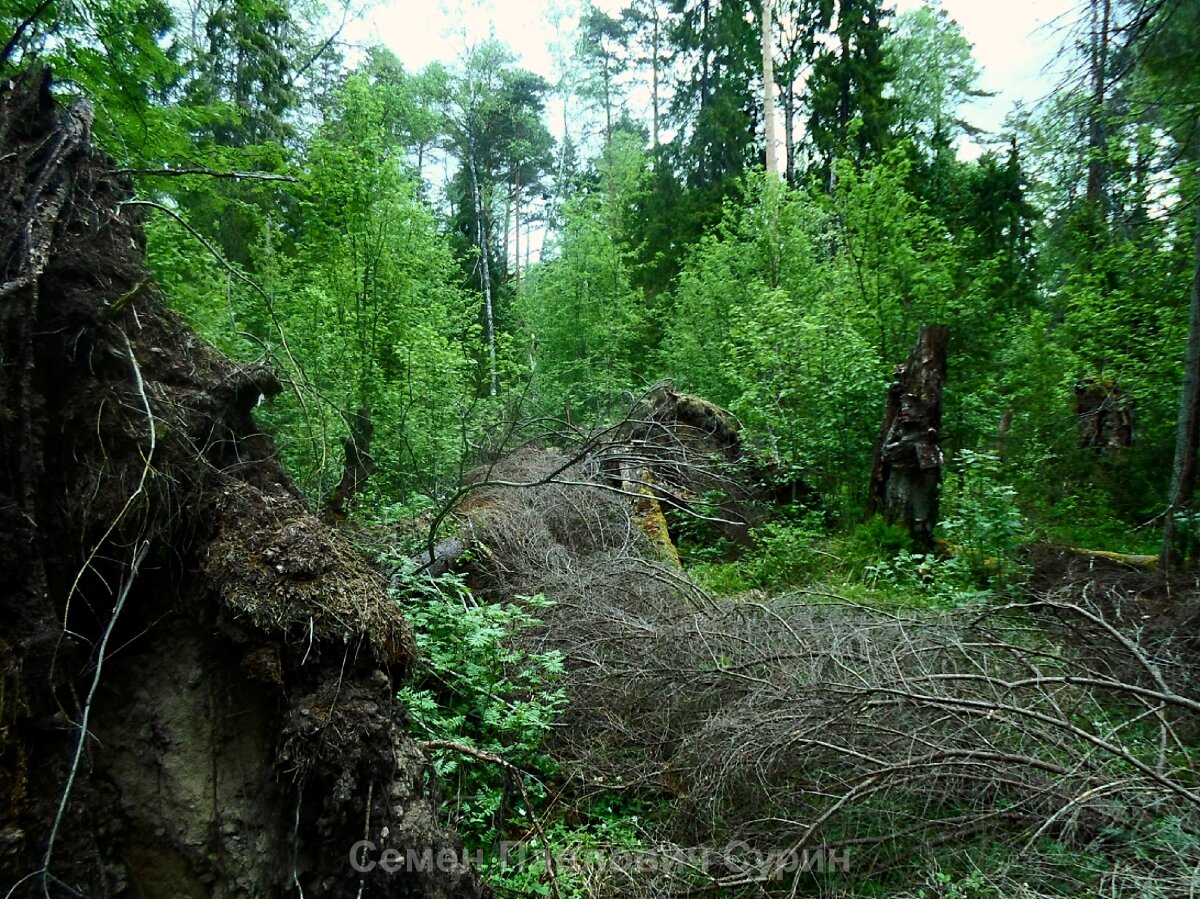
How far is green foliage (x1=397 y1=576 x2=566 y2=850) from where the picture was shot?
355cm

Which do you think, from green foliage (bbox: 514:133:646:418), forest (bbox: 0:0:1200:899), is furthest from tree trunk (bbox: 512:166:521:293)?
forest (bbox: 0:0:1200:899)

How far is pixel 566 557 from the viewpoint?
280 inches

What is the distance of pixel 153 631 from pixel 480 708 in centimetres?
212

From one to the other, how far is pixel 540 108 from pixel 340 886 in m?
31.9

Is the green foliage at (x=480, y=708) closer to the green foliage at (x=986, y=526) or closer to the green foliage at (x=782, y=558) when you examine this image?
the green foliage at (x=782, y=558)

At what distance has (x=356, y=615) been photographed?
2.50 meters

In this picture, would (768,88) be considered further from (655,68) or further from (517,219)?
(517,219)

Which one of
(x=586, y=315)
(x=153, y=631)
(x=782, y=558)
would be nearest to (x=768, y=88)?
(x=586, y=315)

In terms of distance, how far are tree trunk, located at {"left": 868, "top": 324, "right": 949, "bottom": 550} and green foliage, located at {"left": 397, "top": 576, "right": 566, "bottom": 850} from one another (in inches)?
238

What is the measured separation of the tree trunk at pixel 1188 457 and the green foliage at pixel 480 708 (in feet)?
18.5

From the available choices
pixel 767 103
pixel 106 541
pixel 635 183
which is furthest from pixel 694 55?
pixel 106 541

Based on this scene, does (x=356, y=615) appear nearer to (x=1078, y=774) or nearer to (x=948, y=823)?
(x=948, y=823)

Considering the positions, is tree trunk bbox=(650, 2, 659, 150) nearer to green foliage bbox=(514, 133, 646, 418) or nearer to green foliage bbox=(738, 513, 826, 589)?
green foliage bbox=(514, 133, 646, 418)

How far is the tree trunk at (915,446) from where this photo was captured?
916 cm
